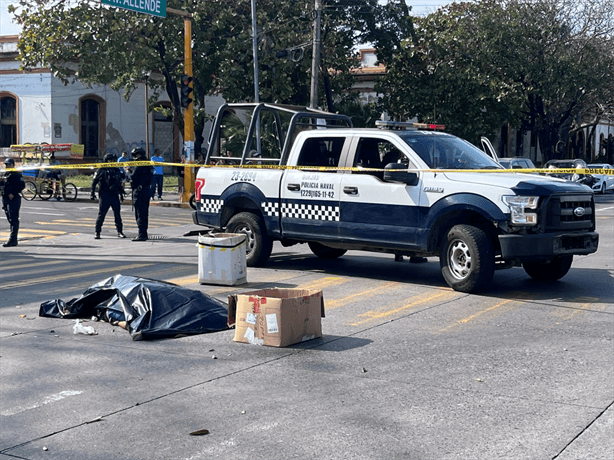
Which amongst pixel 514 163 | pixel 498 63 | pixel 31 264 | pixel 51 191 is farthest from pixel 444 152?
pixel 498 63

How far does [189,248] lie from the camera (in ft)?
52.6

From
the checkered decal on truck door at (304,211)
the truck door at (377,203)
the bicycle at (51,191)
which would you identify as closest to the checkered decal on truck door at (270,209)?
the checkered decal on truck door at (304,211)

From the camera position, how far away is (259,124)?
45.8 feet

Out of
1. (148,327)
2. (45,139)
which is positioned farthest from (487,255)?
A: (45,139)

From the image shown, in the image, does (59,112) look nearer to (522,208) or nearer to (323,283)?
(323,283)

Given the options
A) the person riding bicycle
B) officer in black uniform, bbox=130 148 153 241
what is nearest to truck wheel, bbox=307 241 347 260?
officer in black uniform, bbox=130 148 153 241

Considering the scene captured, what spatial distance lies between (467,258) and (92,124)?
36.1m

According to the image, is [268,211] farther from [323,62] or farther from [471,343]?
[323,62]

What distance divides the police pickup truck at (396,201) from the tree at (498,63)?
81.8ft

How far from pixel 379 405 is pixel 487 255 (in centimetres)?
491

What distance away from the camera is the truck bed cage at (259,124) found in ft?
42.9

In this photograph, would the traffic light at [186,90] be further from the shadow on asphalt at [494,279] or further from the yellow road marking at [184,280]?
Answer: the yellow road marking at [184,280]

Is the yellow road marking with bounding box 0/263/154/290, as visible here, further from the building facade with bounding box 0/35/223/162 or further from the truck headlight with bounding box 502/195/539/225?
the building facade with bounding box 0/35/223/162

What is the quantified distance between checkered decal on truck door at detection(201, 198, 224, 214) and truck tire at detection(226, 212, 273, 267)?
1.25ft
